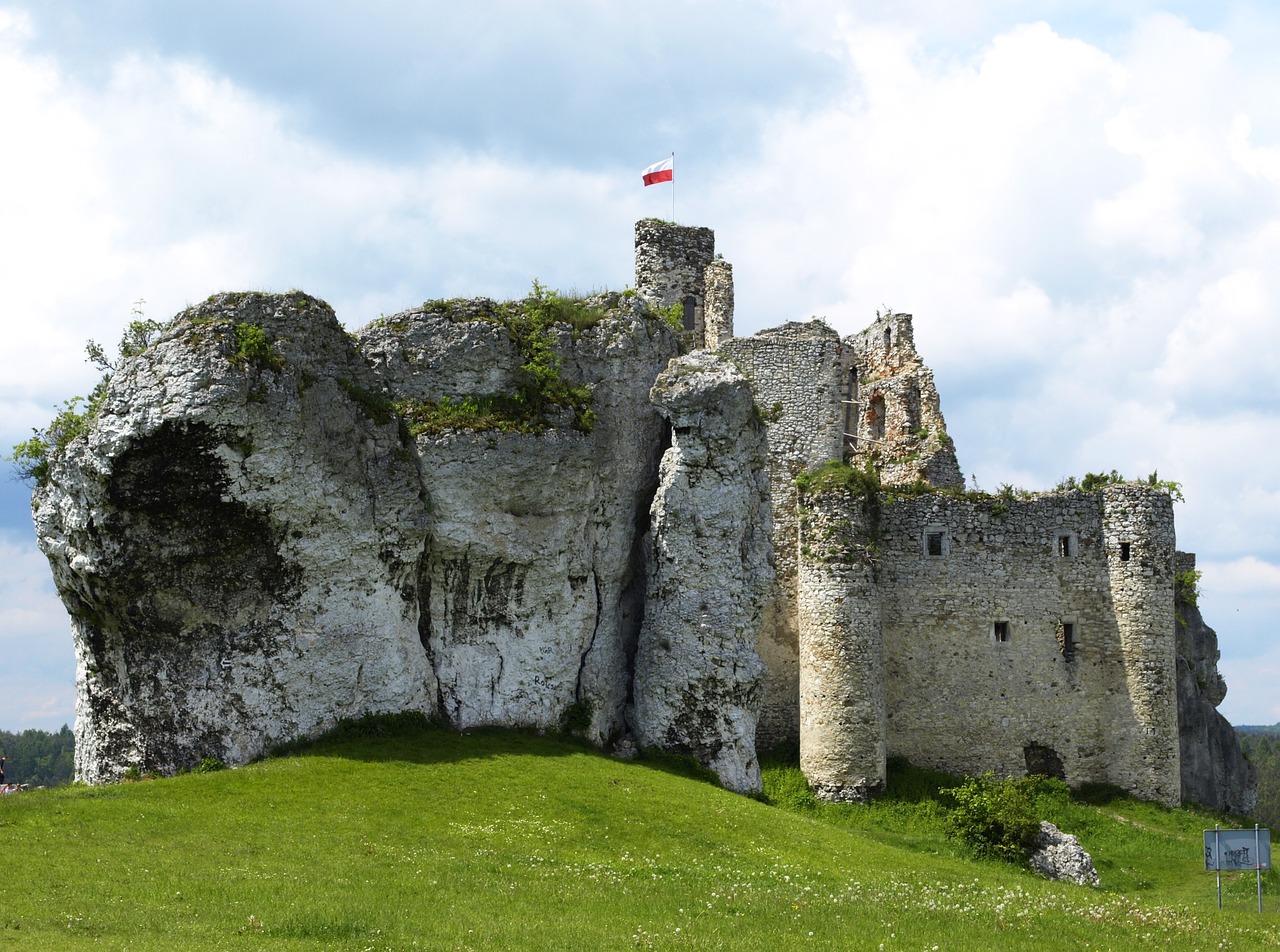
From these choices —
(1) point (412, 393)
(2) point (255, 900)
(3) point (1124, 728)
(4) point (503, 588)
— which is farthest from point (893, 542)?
(2) point (255, 900)

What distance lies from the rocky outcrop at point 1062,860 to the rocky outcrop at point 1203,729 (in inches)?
487

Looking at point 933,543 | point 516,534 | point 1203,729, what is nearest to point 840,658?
point 933,543

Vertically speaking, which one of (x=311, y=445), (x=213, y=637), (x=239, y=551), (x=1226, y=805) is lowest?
(x=1226, y=805)

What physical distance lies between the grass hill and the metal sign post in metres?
0.98

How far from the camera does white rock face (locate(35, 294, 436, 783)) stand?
2812 cm

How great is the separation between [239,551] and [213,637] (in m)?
2.08

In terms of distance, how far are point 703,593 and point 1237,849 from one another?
608 inches

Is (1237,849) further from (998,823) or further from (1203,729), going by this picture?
(1203,729)

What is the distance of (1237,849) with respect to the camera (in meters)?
20.5

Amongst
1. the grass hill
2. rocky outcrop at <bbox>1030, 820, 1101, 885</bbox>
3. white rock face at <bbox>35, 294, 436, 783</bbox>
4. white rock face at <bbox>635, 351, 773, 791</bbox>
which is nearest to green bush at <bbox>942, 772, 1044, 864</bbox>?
rocky outcrop at <bbox>1030, 820, 1101, 885</bbox>

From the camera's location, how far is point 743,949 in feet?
51.4

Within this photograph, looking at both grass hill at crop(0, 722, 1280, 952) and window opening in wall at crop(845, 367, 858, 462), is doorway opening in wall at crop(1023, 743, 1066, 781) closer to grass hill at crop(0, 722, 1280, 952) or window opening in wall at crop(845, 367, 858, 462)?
grass hill at crop(0, 722, 1280, 952)

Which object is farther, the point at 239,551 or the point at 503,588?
the point at 503,588

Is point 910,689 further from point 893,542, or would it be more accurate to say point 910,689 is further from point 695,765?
point 695,765
